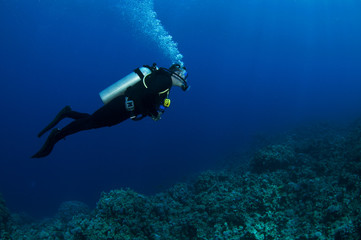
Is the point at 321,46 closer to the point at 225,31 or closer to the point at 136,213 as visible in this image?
the point at 225,31

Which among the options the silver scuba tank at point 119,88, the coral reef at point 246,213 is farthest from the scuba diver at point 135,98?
the coral reef at point 246,213

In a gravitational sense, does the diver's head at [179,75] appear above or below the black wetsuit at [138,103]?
above

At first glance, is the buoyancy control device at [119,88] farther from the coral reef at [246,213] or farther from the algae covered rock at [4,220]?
the algae covered rock at [4,220]

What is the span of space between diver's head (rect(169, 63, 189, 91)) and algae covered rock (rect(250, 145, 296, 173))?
5547 mm

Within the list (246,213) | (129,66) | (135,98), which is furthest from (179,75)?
(129,66)

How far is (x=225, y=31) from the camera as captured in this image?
90.0 metres

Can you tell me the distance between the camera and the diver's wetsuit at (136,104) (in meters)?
4.05

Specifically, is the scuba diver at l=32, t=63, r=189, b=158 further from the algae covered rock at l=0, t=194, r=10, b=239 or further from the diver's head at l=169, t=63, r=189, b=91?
the algae covered rock at l=0, t=194, r=10, b=239

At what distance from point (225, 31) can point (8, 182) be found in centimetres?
8673

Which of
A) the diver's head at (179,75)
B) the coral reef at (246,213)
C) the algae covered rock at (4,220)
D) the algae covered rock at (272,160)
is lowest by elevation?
the algae covered rock at (4,220)

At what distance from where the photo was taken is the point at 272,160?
8.22 m

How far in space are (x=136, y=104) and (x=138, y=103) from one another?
0.05 meters

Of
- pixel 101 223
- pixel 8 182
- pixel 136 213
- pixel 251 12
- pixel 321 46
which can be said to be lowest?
pixel 101 223

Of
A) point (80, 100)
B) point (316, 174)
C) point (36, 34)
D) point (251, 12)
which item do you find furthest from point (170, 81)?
point (80, 100)
